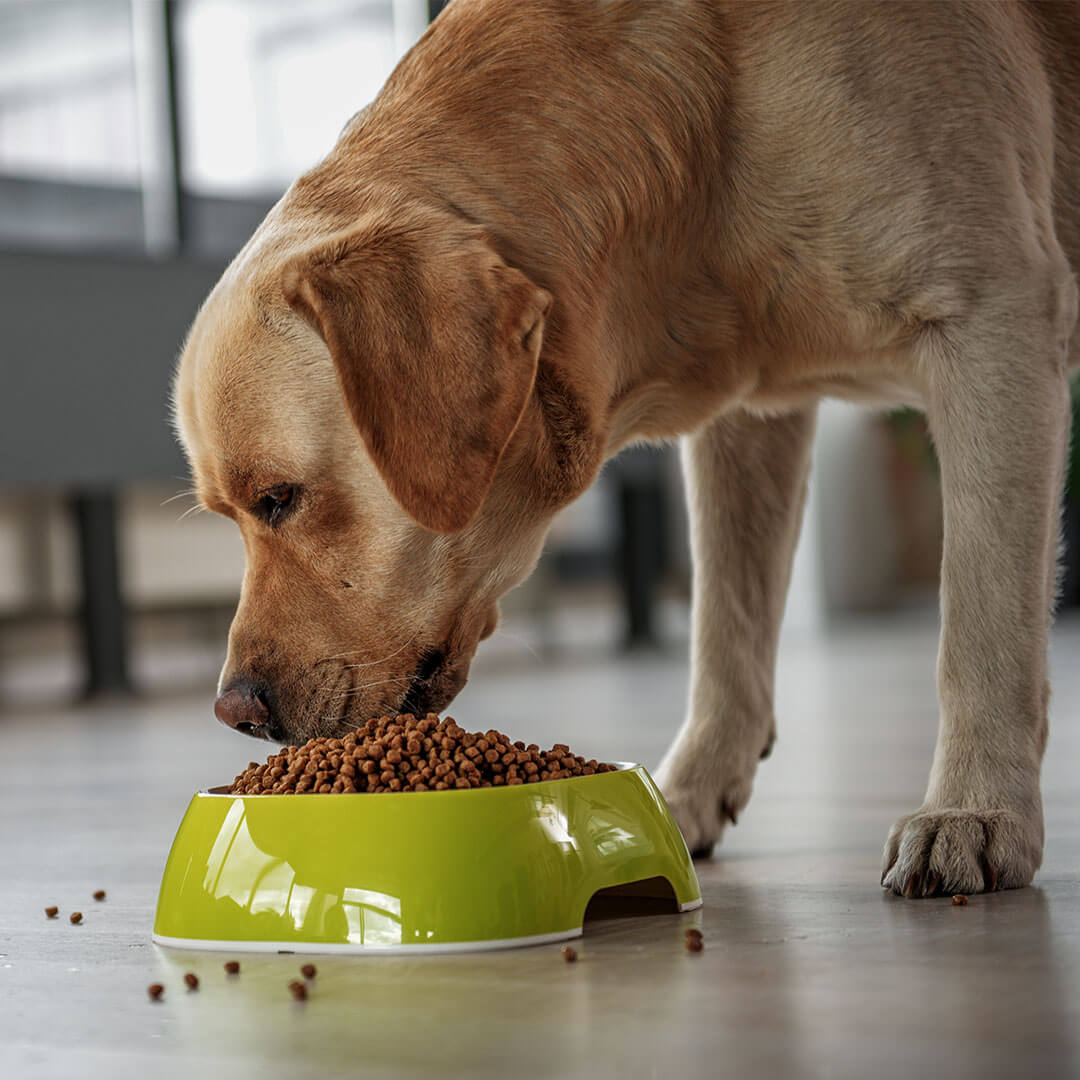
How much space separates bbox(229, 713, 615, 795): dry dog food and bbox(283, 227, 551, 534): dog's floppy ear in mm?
237

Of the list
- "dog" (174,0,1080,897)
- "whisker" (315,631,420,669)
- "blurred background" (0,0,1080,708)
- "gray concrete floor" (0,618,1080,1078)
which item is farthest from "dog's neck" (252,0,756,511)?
"blurred background" (0,0,1080,708)

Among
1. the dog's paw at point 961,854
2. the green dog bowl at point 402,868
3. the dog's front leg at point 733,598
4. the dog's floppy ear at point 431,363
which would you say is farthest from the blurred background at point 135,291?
the dog's paw at point 961,854

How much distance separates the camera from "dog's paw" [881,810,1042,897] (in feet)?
5.94

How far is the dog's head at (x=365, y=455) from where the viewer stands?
6.01 feet

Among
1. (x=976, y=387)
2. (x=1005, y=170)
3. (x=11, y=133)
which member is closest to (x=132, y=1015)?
(x=976, y=387)

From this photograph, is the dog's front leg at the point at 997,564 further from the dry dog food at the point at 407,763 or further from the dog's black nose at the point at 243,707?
the dog's black nose at the point at 243,707

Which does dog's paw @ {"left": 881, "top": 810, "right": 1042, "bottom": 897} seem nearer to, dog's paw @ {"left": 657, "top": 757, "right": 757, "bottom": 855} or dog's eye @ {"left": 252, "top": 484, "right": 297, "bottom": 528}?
dog's paw @ {"left": 657, "top": 757, "right": 757, "bottom": 855}

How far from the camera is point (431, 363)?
5.98 ft

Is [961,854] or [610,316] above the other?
[610,316]

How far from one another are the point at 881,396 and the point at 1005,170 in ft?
1.42

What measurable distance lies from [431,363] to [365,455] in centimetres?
18

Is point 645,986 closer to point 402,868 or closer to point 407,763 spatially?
point 402,868

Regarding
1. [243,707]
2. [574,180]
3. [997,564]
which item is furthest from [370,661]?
[997,564]

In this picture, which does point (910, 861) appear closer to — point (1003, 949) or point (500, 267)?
point (1003, 949)
